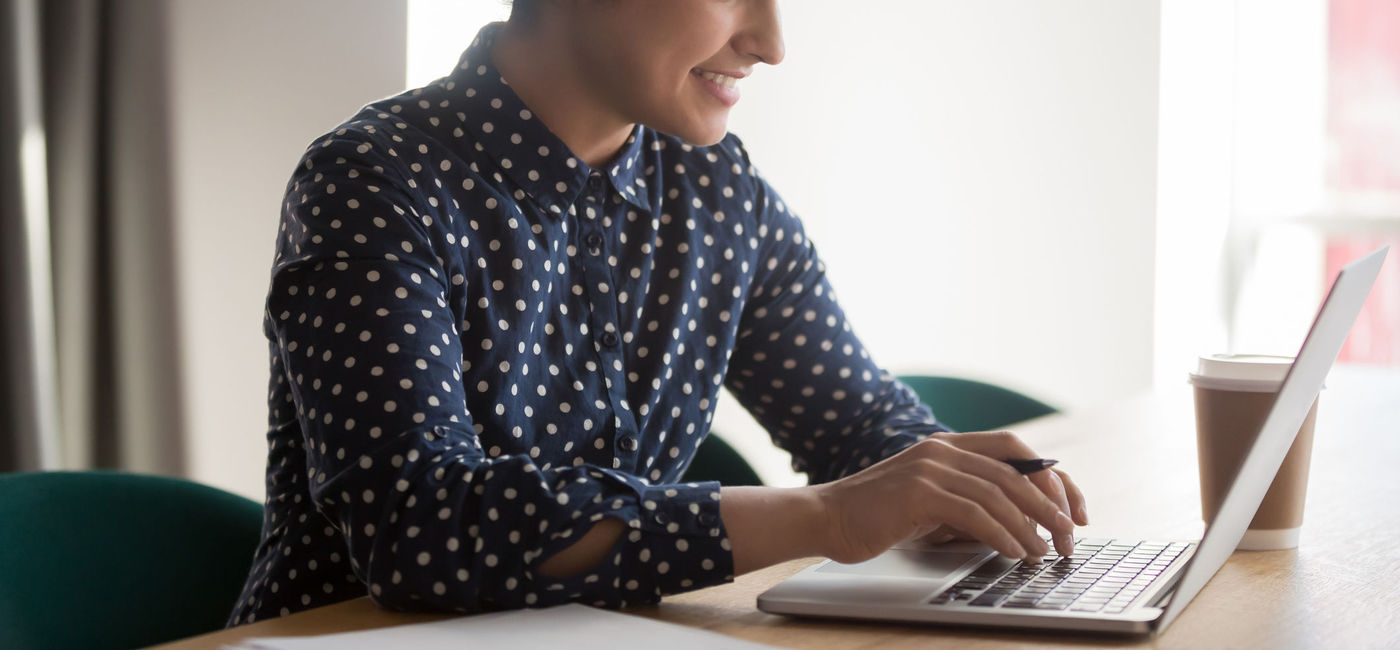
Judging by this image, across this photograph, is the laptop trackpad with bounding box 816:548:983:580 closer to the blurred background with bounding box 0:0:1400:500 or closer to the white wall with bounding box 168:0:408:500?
the white wall with bounding box 168:0:408:500

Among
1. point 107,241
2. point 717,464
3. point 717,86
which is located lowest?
point 717,464

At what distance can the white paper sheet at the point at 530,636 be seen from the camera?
73 cm

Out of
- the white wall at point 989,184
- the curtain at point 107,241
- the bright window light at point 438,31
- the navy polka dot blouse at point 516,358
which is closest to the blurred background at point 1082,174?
the white wall at point 989,184

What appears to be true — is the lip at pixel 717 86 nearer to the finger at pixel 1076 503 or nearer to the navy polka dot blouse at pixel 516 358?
the navy polka dot blouse at pixel 516 358

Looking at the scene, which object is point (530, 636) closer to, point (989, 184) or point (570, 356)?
point (570, 356)

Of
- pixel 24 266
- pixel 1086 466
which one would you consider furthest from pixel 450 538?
pixel 24 266

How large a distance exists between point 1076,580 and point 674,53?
59 centimetres

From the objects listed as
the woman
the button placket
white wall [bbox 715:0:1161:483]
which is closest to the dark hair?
the woman

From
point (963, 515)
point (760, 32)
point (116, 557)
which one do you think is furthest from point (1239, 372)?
point (116, 557)

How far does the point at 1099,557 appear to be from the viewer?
3.10ft

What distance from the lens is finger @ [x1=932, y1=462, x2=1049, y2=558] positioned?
2.84 feet

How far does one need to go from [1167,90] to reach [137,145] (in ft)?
9.18

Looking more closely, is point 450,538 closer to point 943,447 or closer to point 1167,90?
point 943,447

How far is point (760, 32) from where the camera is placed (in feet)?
3.92
